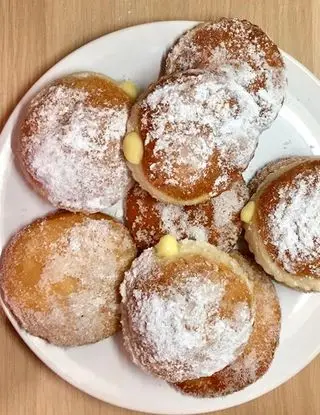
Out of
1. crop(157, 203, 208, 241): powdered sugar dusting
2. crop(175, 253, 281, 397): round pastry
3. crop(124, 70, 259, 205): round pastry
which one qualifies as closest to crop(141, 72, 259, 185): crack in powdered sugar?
crop(124, 70, 259, 205): round pastry

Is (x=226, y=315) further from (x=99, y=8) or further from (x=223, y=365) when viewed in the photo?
(x=99, y=8)

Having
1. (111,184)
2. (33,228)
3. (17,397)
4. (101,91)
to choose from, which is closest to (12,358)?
(17,397)

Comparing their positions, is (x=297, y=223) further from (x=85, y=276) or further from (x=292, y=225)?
(x=85, y=276)

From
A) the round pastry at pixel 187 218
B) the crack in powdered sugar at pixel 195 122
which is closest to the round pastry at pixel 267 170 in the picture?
the round pastry at pixel 187 218

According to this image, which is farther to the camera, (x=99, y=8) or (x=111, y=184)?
(x=99, y=8)

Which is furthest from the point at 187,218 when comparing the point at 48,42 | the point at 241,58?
the point at 48,42
